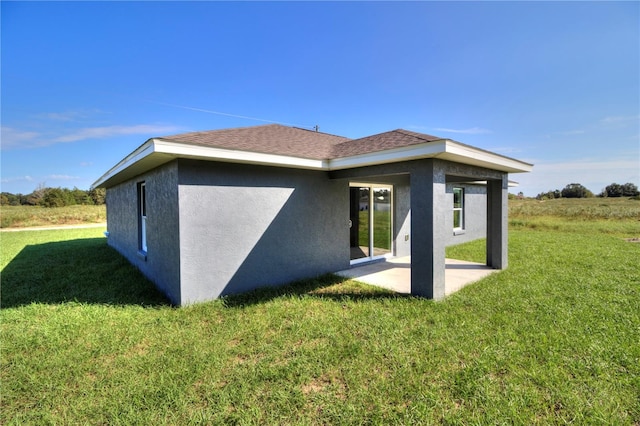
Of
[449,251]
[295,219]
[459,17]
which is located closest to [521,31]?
[459,17]

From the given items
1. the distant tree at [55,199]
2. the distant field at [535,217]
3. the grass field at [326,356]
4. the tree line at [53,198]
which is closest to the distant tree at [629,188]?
the distant field at [535,217]

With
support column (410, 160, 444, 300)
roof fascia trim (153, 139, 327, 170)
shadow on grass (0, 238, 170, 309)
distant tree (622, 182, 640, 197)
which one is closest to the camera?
roof fascia trim (153, 139, 327, 170)

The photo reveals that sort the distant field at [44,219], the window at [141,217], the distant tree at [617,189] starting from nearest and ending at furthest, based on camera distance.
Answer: the window at [141,217] < the distant field at [44,219] < the distant tree at [617,189]

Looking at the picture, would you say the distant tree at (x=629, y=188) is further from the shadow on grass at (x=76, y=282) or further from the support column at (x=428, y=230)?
the shadow on grass at (x=76, y=282)

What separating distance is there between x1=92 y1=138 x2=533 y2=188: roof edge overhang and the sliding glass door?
2.96m

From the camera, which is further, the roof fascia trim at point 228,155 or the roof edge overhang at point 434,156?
the roof edge overhang at point 434,156

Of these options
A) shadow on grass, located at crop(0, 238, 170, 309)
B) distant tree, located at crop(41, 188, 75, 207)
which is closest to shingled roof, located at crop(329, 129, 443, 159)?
shadow on grass, located at crop(0, 238, 170, 309)

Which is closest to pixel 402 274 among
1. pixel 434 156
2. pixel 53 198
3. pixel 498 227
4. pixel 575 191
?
pixel 498 227

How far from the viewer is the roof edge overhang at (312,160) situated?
4805 mm

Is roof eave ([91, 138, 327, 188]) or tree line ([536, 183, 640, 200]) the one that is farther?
tree line ([536, 183, 640, 200])

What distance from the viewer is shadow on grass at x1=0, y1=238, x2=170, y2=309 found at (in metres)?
5.84

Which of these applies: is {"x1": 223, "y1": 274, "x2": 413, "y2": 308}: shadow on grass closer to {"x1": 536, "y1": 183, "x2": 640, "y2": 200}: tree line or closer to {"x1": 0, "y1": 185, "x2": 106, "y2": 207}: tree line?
{"x1": 0, "y1": 185, "x2": 106, "y2": 207}: tree line

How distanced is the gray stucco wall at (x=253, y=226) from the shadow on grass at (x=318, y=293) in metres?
0.31

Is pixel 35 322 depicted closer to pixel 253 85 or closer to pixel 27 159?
pixel 253 85
